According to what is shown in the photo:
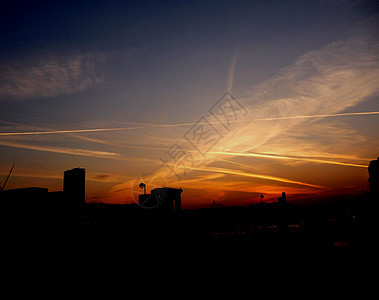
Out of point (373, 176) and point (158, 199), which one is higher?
point (373, 176)

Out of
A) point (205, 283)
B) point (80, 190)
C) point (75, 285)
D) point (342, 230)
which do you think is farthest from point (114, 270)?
point (80, 190)

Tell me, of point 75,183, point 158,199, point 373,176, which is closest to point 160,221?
point 158,199

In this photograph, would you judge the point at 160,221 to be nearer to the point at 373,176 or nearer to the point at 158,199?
the point at 158,199

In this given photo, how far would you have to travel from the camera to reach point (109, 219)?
336 feet

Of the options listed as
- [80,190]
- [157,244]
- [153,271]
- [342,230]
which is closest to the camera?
[153,271]

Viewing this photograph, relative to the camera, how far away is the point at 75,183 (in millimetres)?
125000

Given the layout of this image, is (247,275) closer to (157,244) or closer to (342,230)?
(157,244)

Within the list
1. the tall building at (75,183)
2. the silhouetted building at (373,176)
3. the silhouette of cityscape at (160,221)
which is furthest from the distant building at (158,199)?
the silhouetted building at (373,176)

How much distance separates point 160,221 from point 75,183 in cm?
5764

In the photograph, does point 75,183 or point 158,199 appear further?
point 75,183

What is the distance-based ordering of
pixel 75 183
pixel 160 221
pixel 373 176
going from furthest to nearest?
pixel 373 176, pixel 75 183, pixel 160 221

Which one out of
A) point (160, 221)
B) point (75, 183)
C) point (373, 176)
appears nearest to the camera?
point (160, 221)

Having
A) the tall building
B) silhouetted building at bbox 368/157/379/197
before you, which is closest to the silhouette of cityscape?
the tall building

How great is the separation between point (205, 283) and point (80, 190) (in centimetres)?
11534
